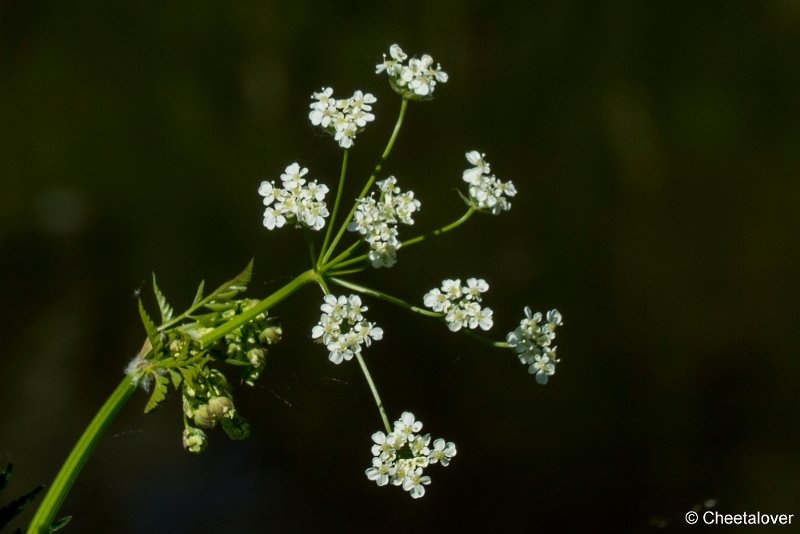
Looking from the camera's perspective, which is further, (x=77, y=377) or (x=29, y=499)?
(x=77, y=377)

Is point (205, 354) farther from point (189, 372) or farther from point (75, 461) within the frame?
point (75, 461)

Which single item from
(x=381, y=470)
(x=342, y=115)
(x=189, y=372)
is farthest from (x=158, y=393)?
(x=342, y=115)

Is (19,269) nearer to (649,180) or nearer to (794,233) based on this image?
(649,180)


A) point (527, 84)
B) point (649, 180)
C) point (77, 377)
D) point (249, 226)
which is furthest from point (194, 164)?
point (649, 180)

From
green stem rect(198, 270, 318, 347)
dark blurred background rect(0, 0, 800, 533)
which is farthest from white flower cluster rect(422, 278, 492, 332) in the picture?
dark blurred background rect(0, 0, 800, 533)

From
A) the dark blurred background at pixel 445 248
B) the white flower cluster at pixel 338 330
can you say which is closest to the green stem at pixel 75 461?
the white flower cluster at pixel 338 330

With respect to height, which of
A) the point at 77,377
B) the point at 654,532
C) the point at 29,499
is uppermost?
the point at 77,377

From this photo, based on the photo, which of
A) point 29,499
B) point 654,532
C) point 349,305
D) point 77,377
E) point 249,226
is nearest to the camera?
point 29,499

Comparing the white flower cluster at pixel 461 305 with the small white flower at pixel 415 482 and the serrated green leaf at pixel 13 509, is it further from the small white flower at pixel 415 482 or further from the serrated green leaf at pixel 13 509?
the serrated green leaf at pixel 13 509
